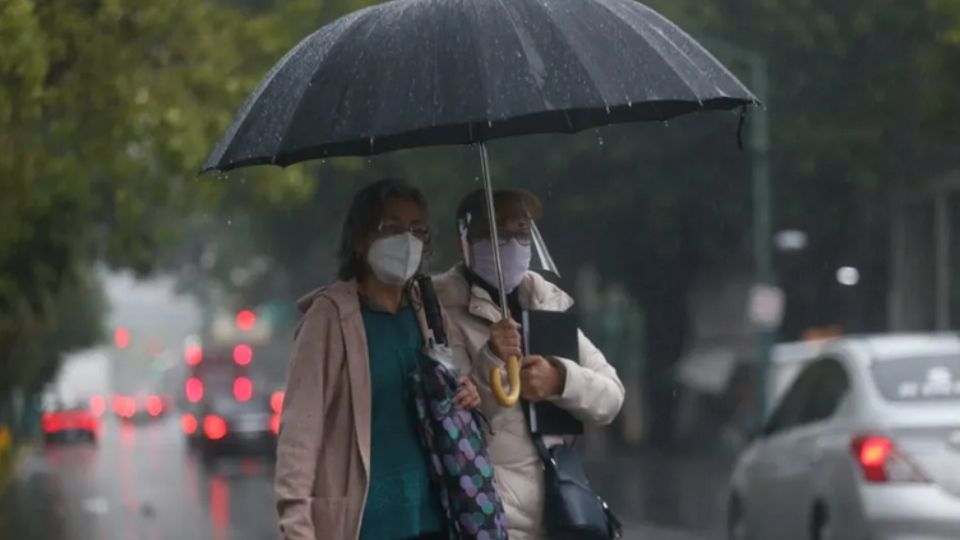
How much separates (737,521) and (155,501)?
1348 centimetres

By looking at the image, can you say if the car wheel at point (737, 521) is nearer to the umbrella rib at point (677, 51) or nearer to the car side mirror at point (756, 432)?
the car side mirror at point (756, 432)

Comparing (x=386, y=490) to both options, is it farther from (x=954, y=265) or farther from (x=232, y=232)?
(x=232, y=232)

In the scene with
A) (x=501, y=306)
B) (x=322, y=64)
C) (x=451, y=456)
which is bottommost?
(x=451, y=456)

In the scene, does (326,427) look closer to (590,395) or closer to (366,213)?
(366,213)

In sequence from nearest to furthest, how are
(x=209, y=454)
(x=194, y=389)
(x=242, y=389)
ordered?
(x=209, y=454)
(x=242, y=389)
(x=194, y=389)

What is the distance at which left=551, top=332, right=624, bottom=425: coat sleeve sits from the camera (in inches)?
207

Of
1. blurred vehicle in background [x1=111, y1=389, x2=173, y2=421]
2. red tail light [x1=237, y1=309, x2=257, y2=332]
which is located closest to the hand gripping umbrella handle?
red tail light [x1=237, y1=309, x2=257, y2=332]

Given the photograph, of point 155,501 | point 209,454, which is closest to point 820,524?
point 155,501

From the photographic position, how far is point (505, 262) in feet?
17.6

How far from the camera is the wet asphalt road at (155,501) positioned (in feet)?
62.6

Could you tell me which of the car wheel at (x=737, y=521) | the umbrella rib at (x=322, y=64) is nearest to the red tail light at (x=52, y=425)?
the car wheel at (x=737, y=521)

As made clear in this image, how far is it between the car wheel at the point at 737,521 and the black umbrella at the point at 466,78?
811 cm

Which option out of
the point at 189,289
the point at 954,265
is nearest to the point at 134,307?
the point at 189,289

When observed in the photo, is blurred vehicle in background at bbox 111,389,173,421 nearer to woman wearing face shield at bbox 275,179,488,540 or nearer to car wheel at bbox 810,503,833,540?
car wheel at bbox 810,503,833,540
